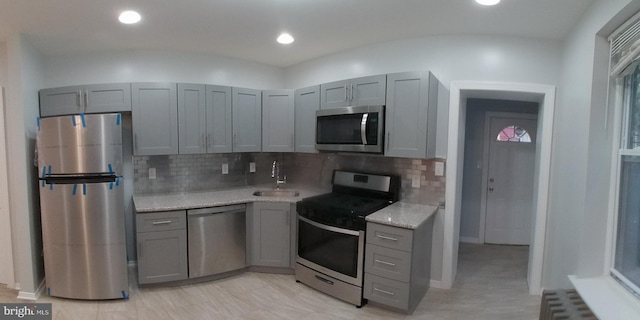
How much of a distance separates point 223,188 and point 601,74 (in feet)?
11.8

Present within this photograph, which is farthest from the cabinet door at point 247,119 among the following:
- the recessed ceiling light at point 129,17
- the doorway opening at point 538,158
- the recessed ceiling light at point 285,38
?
the doorway opening at point 538,158

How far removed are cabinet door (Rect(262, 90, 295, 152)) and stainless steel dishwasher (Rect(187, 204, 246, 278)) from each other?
0.85 meters

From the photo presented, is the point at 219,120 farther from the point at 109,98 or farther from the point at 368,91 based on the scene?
the point at 368,91

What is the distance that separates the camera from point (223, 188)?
359 centimetres

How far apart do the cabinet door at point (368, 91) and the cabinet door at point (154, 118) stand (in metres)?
1.84

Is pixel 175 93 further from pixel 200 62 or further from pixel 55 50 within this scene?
pixel 55 50

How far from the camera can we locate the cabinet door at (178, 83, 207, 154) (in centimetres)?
299

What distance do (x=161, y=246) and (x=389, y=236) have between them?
211 cm

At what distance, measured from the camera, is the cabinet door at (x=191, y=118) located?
2988 millimetres

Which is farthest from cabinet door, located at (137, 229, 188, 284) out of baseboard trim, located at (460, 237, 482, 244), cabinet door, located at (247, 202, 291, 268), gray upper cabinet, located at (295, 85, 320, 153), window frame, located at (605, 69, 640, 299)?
baseboard trim, located at (460, 237, 482, 244)

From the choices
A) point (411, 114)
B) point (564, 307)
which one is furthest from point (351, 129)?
point (564, 307)

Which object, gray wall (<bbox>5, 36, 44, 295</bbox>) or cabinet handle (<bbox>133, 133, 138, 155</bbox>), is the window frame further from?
gray wall (<bbox>5, 36, 44, 295</bbox>)

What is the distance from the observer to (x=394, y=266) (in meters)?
2.27

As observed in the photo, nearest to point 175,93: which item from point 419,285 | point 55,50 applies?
point 55,50
